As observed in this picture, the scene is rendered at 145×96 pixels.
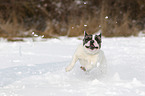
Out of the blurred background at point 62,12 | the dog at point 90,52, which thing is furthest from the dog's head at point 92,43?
the blurred background at point 62,12

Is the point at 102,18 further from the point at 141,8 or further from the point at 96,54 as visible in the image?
the point at 96,54

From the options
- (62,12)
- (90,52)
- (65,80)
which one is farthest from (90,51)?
(62,12)

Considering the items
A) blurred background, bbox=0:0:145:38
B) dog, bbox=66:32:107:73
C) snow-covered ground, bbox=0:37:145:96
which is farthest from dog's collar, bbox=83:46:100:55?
blurred background, bbox=0:0:145:38

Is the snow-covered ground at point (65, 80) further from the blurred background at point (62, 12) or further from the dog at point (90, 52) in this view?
the blurred background at point (62, 12)

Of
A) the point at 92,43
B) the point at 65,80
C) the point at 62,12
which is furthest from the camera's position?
the point at 62,12

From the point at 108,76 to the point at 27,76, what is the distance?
93cm

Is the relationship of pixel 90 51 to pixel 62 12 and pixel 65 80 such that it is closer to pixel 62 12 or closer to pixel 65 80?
pixel 65 80

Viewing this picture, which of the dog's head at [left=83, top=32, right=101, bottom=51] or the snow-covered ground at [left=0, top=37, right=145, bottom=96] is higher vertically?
the dog's head at [left=83, top=32, right=101, bottom=51]

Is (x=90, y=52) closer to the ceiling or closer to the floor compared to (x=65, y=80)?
closer to the ceiling

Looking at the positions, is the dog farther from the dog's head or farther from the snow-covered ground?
the snow-covered ground

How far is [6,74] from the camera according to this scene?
3.31 m

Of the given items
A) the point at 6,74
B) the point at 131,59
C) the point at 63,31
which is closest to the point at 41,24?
the point at 63,31

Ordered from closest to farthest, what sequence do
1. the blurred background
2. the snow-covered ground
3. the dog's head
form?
the snow-covered ground
the dog's head
the blurred background

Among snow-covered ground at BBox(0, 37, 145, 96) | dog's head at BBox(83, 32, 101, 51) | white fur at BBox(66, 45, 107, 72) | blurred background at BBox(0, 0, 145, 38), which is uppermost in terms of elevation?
blurred background at BBox(0, 0, 145, 38)
